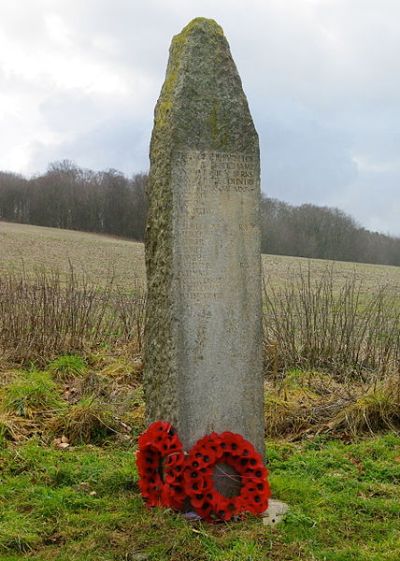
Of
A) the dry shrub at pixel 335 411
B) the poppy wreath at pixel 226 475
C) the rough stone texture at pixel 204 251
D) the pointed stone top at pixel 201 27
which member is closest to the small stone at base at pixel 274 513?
the poppy wreath at pixel 226 475

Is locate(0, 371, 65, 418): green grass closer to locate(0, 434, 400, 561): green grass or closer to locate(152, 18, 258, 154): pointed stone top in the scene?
locate(0, 434, 400, 561): green grass

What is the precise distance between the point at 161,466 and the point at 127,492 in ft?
1.49

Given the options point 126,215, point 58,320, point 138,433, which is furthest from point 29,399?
point 126,215

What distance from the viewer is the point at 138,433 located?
659 centimetres

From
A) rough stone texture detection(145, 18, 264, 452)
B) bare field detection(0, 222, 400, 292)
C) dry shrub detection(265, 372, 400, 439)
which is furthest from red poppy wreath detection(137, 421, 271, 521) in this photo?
bare field detection(0, 222, 400, 292)

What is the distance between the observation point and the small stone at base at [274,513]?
168 inches

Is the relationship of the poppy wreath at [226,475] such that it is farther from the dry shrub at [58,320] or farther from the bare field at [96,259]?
the bare field at [96,259]

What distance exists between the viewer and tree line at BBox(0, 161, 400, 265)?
5012 centimetres

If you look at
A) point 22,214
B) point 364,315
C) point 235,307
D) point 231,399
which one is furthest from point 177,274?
point 22,214

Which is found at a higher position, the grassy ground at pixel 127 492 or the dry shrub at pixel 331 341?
the dry shrub at pixel 331 341

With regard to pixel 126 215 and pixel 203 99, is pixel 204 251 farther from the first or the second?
pixel 126 215

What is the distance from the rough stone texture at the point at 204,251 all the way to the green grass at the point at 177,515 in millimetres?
620

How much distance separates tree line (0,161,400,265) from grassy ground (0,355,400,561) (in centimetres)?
4024

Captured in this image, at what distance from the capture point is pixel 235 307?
4566 mm
